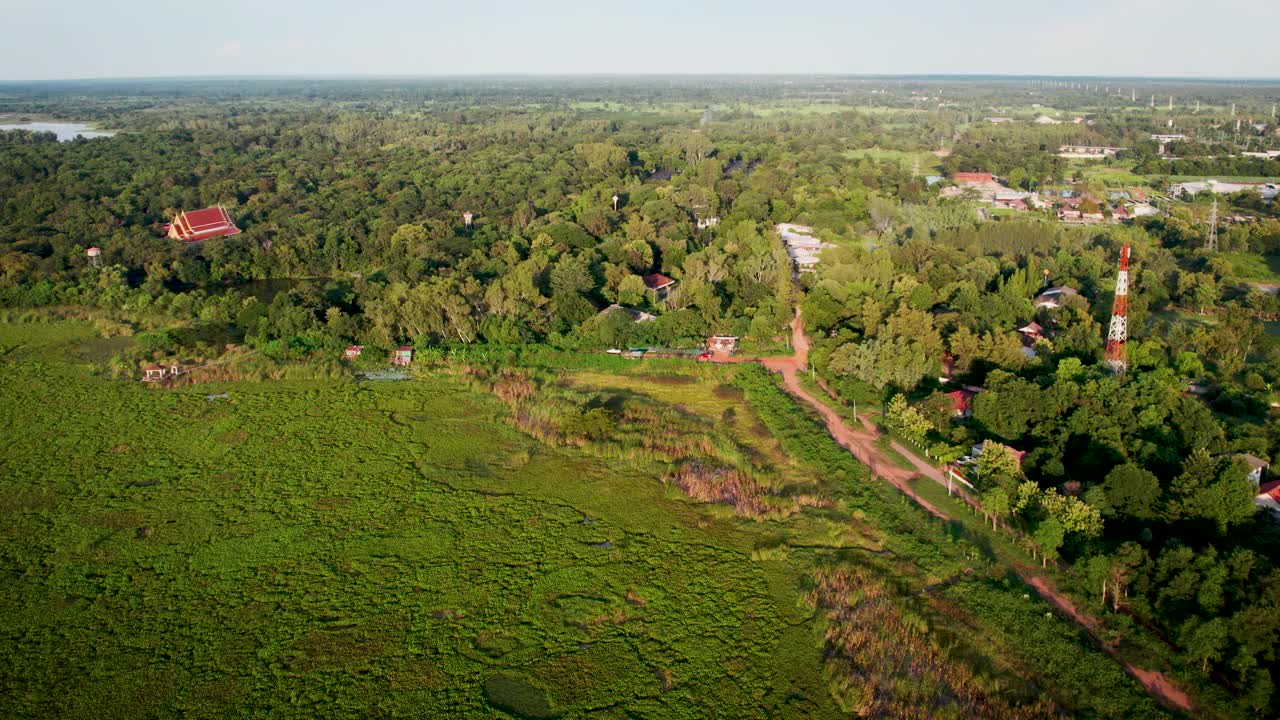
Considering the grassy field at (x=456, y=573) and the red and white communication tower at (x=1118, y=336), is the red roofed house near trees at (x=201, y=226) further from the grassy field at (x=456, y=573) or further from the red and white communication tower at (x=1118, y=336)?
the red and white communication tower at (x=1118, y=336)

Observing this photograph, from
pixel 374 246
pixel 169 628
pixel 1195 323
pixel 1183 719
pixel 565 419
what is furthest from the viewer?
pixel 374 246

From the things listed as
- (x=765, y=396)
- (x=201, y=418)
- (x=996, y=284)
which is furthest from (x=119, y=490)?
(x=996, y=284)

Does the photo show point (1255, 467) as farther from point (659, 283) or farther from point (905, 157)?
point (905, 157)

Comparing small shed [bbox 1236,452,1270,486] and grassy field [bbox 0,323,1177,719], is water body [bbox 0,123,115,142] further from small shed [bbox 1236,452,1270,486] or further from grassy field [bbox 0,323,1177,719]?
small shed [bbox 1236,452,1270,486]

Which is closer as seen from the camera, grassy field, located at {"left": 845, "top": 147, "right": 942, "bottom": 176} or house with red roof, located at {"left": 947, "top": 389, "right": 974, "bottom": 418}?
house with red roof, located at {"left": 947, "top": 389, "right": 974, "bottom": 418}

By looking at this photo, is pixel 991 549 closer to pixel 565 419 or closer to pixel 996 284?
pixel 565 419

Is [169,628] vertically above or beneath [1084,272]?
beneath

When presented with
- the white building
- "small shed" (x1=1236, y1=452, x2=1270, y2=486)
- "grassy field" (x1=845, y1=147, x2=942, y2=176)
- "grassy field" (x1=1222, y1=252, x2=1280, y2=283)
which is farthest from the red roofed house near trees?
"grassy field" (x1=1222, y1=252, x2=1280, y2=283)
